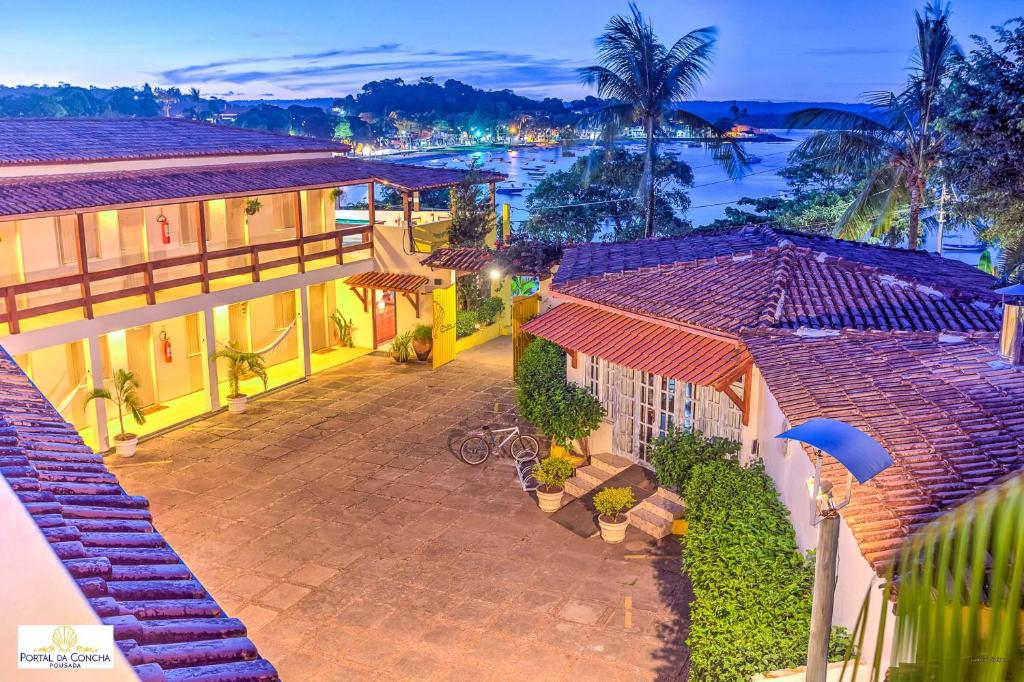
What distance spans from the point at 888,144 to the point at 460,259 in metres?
12.5

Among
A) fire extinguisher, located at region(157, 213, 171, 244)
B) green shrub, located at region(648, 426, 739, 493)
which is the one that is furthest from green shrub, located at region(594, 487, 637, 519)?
fire extinguisher, located at region(157, 213, 171, 244)

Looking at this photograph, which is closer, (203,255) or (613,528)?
(613,528)

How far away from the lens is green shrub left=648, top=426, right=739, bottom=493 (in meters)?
14.2

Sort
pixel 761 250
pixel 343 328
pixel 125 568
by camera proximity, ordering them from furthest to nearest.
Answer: pixel 343 328 → pixel 761 250 → pixel 125 568

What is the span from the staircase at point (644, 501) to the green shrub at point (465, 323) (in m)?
11.2

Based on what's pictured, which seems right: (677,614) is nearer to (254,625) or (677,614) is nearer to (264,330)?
(254,625)

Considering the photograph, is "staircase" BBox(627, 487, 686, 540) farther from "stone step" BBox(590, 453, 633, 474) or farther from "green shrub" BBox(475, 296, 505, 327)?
"green shrub" BBox(475, 296, 505, 327)

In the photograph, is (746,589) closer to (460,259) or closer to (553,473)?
(553,473)

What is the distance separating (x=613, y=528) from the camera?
45.7 ft

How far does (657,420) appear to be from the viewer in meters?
16.0

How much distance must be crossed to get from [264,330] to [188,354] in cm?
281

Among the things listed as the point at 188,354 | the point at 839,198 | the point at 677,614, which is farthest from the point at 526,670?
the point at 839,198

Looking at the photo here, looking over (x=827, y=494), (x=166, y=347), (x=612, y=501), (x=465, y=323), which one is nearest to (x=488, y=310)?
(x=465, y=323)

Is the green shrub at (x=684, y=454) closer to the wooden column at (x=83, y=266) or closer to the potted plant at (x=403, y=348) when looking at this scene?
the wooden column at (x=83, y=266)
